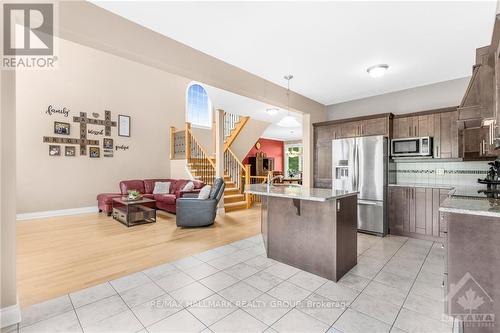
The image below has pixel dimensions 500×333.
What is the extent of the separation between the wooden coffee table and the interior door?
4.56 meters

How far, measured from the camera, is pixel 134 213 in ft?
17.3

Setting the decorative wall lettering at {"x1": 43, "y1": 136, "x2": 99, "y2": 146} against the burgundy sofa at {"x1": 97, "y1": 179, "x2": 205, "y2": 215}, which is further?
the burgundy sofa at {"x1": 97, "y1": 179, "x2": 205, "y2": 215}

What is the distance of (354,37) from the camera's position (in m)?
2.97

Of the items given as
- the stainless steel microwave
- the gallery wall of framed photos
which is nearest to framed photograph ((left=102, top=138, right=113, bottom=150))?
the gallery wall of framed photos

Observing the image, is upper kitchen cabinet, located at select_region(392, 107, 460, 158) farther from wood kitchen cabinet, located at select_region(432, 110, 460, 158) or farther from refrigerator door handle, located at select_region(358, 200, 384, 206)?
refrigerator door handle, located at select_region(358, 200, 384, 206)

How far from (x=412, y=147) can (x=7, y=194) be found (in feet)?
18.0

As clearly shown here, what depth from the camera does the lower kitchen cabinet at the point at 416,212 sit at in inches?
158

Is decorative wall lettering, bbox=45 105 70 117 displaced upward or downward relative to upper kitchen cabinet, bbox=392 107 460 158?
upward

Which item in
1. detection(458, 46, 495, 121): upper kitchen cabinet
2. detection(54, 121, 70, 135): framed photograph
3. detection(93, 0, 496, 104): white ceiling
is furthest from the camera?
detection(54, 121, 70, 135): framed photograph

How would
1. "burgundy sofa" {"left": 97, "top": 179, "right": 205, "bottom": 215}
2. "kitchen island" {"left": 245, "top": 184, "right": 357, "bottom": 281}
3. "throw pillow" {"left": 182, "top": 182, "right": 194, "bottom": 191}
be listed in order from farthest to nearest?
"throw pillow" {"left": 182, "top": 182, "right": 194, "bottom": 191}, "burgundy sofa" {"left": 97, "top": 179, "right": 205, "bottom": 215}, "kitchen island" {"left": 245, "top": 184, "right": 357, "bottom": 281}

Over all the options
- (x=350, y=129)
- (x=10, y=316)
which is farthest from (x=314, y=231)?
(x=350, y=129)

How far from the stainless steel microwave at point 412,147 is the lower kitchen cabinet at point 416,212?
62cm

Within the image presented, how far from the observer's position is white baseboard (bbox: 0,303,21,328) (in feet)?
6.22

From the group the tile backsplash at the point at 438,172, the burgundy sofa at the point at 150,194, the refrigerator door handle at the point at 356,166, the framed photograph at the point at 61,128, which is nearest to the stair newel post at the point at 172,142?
the burgundy sofa at the point at 150,194
